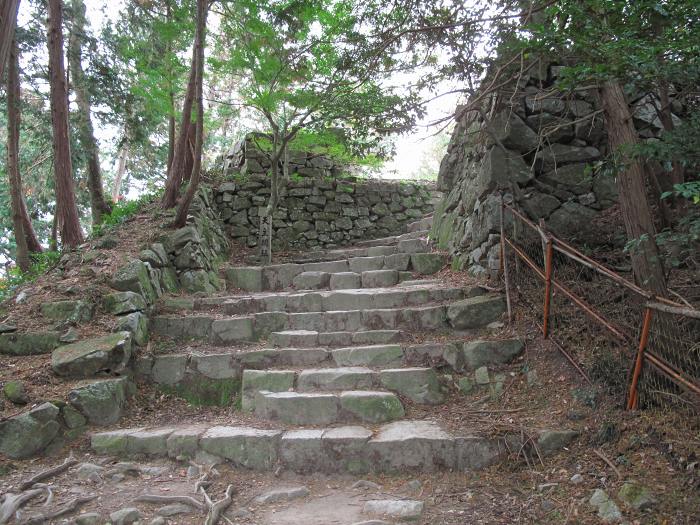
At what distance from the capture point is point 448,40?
472 centimetres

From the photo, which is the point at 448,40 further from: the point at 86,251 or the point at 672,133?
the point at 86,251

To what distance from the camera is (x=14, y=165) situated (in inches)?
284

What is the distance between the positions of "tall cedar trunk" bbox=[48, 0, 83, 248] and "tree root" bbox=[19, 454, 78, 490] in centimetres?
409

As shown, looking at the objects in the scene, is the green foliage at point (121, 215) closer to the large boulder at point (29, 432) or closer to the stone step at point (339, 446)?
the large boulder at point (29, 432)

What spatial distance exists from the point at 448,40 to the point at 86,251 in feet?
17.0

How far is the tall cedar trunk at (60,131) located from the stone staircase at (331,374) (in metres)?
2.52

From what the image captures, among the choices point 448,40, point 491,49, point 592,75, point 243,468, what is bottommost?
point 243,468

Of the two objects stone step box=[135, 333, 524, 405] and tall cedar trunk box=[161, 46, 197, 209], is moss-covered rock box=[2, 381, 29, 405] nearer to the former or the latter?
stone step box=[135, 333, 524, 405]

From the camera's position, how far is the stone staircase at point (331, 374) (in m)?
3.33

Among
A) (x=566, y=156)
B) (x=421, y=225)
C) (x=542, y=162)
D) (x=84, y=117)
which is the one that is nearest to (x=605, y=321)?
(x=542, y=162)

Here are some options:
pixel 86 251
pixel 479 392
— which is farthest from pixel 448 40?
pixel 86 251

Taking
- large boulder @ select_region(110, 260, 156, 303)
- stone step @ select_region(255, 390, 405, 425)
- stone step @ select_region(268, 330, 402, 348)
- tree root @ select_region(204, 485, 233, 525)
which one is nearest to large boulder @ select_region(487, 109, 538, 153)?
stone step @ select_region(268, 330, 402, 348)

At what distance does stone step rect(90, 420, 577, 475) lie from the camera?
3.24m

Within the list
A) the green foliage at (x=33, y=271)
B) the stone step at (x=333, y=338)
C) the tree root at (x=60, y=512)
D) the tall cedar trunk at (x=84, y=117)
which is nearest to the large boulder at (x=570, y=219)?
the stone step at (x=333, y=338)
